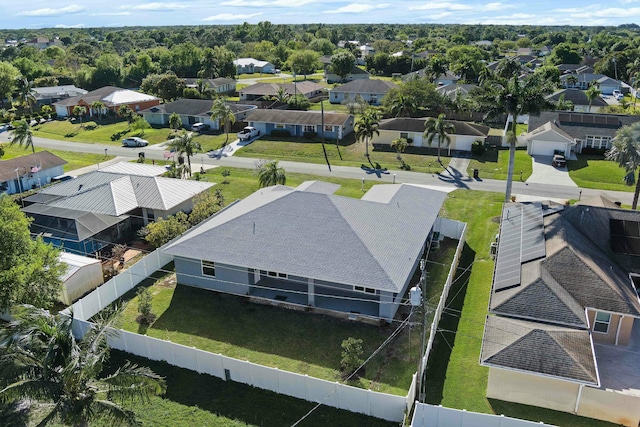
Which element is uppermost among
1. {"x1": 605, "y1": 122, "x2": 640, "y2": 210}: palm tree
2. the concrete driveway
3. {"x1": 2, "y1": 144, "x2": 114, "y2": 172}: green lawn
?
{"x1": 605, "y1": 122, "x2": 640, "y2": 210}: palm tree

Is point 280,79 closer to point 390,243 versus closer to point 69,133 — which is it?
point 69,133

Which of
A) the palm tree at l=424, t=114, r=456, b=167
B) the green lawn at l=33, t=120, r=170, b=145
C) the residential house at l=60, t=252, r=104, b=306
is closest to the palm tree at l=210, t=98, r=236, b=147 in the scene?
the green lawn at l=33, t=120, r=170, b=145

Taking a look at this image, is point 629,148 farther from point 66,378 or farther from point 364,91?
point 364,91

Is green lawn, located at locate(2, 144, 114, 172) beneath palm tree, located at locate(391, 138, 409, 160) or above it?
beneath

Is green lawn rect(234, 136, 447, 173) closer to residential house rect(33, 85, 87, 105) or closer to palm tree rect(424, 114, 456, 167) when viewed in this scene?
palm tree rect(424, 114, 456, 167)

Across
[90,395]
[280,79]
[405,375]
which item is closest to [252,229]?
[405,375]

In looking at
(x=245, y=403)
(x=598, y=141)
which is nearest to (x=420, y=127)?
(x=598, y=141)

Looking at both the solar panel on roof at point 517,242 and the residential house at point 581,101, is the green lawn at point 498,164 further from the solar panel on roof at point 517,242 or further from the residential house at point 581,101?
the residential house at point 581,101
